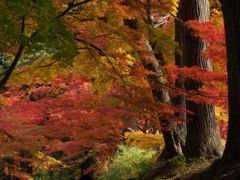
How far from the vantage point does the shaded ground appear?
17.4ft

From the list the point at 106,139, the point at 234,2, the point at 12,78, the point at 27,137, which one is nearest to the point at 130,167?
the point at 106,139

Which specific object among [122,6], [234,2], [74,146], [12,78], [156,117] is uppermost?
[122,6]

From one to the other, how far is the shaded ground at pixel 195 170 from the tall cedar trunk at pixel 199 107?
428mm

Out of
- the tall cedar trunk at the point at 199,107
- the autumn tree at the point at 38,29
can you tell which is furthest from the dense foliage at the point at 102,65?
the tall cedar trunk at the point at 199,107

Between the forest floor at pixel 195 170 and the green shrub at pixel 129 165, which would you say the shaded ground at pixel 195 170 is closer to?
the forest floor at pixel 195 170

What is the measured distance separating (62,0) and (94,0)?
36.0 inches

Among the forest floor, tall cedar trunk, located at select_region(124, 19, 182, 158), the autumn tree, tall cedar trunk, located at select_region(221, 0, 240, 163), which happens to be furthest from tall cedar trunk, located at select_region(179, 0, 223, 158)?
the autumn tree

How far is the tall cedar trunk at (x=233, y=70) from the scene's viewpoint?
5.04m

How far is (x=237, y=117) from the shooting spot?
18.2 ft

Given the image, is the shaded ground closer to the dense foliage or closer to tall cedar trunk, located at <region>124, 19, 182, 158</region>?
tall cedar trunk, located at <region>124, 19, 182, 158</region>

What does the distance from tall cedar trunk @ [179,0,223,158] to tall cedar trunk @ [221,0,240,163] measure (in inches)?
96.9

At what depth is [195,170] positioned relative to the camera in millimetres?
7340

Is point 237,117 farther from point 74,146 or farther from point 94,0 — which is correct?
point 74,146

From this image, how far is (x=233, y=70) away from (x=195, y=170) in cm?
289
